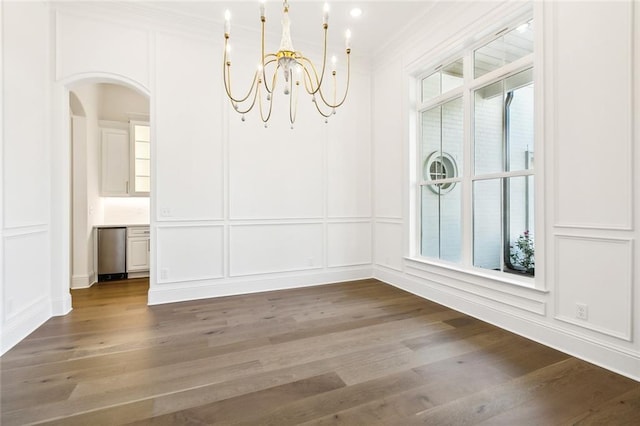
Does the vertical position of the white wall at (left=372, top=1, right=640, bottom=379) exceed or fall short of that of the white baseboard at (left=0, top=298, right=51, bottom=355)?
it exceeds it

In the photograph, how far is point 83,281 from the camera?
14.1 ft

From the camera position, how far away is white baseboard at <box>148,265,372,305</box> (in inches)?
143

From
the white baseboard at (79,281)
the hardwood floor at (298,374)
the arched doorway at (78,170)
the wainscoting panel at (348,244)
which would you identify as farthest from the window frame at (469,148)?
the white baseboard at (79,281)

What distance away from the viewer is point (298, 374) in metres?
2.05

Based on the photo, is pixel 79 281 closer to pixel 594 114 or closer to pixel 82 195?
pixel 82 195

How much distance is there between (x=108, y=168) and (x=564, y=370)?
634 centimetres

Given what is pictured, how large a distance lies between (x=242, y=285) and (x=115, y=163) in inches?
127

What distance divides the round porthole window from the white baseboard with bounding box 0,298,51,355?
447 centimetres

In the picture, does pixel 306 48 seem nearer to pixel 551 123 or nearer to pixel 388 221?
pixel 388 221

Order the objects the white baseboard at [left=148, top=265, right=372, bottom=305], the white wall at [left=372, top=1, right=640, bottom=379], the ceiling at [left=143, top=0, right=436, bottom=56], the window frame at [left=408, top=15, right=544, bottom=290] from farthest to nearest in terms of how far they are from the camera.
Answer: the white baseboard at [left=148, top=265, right=372, bottom=305] → the ceiling at [left=143, top=0, right=436, bottom=56] → the window frame at [left=408, top=15, right=544, bottom=290] → the white wall at [left=372, top=1, right=640, bottom=379]

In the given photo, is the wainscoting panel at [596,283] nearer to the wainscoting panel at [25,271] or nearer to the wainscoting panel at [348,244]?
the wainscoting panel at [348,244]

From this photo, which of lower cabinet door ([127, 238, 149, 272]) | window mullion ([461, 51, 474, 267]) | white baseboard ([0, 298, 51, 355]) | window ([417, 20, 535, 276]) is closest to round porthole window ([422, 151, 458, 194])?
window ([417, 20, 535, 276])

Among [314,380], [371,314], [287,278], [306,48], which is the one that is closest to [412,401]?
[314,380]

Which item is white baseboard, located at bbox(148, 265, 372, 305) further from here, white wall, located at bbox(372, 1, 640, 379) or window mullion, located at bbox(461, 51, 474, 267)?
white wall, located at bbox(372, 1, 640, 379)
